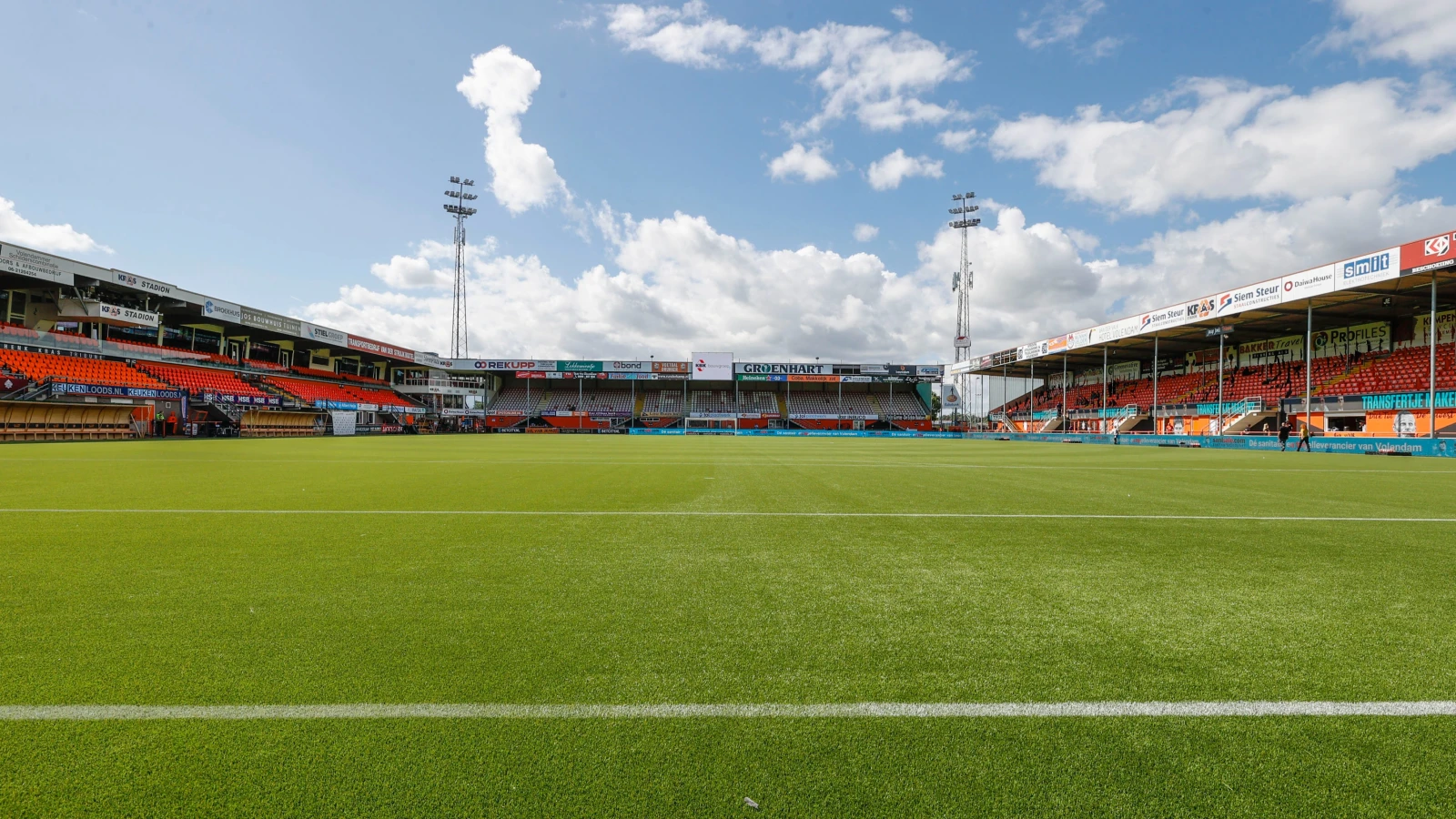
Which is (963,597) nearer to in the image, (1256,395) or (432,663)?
(432,663)

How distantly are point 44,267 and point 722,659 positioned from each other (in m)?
44.5

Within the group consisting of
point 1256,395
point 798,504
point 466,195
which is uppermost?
point 466,195

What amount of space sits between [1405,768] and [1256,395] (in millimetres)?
43819

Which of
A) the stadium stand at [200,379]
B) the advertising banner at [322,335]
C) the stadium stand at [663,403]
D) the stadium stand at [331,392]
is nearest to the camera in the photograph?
the stadium stand at [200,379]

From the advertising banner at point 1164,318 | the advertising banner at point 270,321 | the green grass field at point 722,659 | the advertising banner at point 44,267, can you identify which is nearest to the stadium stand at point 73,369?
the advertising banner at point 44,267

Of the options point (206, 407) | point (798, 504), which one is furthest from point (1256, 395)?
point (206, 407)

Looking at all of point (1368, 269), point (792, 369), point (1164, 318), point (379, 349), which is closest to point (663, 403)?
point (792, 369)

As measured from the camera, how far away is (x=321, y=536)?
201 inches

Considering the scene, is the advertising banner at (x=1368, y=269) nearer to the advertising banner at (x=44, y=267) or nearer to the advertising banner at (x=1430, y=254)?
the advertising banner at (x=1430, y=254)

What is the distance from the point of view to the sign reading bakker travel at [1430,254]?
21.9 meters

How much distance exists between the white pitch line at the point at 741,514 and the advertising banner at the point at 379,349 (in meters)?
54.0

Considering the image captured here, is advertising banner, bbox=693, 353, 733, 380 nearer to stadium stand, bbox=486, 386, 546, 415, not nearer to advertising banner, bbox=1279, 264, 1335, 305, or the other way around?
stadium stand, bbox=486, 386, 546, 415

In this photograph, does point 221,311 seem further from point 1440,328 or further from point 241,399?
point 1440,328

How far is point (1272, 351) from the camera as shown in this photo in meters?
38.6
